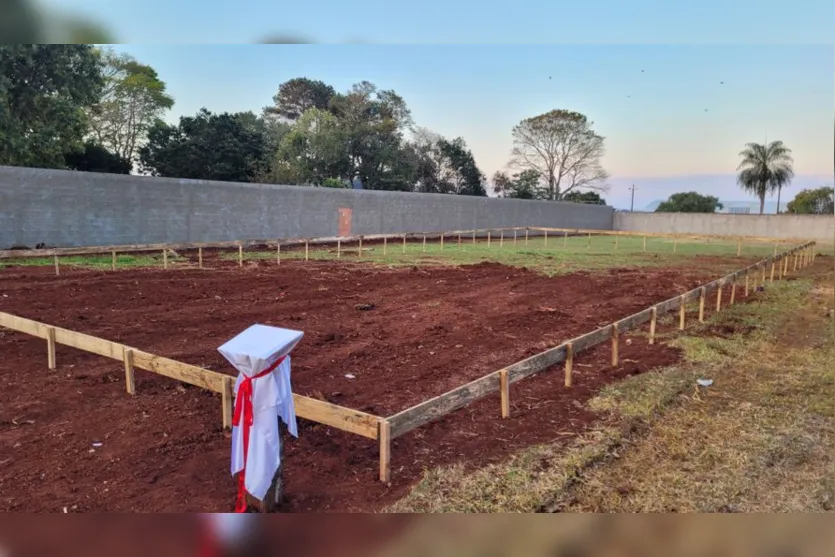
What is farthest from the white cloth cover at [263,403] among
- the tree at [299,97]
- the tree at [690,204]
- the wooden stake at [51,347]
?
the tree at [690,204]

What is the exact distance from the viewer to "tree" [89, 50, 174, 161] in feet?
84.2

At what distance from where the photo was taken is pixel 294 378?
15.4 ft

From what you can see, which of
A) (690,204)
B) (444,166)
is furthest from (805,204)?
(444,166)

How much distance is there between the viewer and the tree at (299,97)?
39344 mm

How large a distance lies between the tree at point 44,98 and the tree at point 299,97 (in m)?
25.0

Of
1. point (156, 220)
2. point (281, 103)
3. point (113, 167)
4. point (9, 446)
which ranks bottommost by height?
point (9, 446)

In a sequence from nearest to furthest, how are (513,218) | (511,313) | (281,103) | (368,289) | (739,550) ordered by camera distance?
→ (739,550) → (511,313) → (368,289) → (513,218) → (281,103)

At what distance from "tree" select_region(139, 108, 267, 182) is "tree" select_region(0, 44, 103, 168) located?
29.5 feet

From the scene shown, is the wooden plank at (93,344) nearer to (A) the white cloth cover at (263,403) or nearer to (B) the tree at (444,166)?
(A) the white cloth cover at (263,403)

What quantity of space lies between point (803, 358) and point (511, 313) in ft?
11.0

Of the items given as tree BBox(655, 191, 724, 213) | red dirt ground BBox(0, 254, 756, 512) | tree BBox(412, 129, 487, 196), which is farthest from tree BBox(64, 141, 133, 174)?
tree BBox(655, 191, 724, 213)

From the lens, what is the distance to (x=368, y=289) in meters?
9.45

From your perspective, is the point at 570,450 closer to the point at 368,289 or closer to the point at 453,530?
the point at 453,530

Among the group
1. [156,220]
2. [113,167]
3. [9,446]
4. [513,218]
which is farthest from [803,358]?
[513,218]
